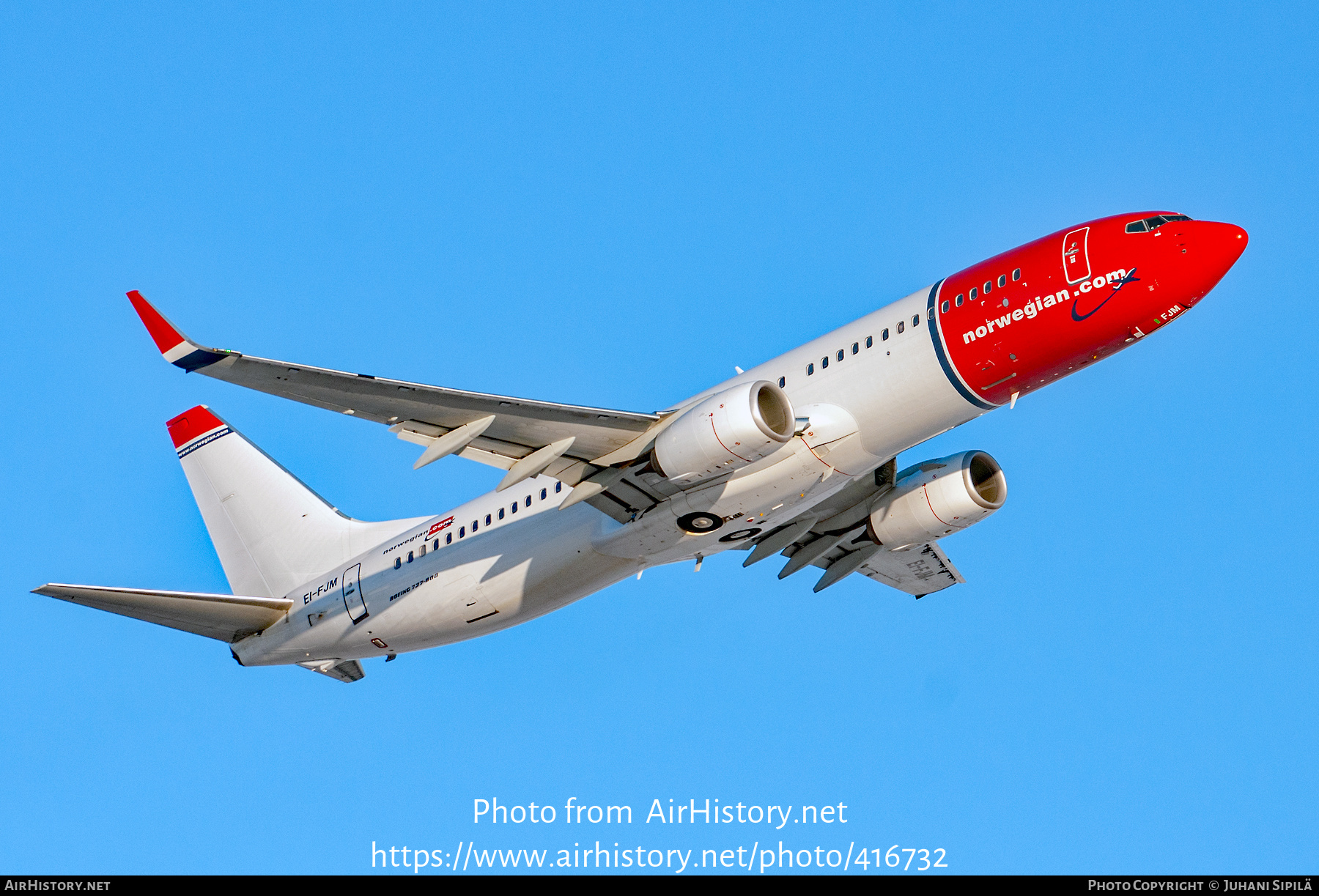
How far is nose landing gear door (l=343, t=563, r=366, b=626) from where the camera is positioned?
38062mm

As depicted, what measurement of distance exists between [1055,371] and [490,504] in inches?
583

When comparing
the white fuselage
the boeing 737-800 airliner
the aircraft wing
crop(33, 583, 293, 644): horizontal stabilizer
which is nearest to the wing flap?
the boeing 737-800 airliner

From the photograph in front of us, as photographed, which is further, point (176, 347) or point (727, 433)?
point (727, 433)

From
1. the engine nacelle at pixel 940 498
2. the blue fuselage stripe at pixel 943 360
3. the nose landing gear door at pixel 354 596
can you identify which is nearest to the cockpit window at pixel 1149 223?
the blue fuselage stripe at pixel 943 360

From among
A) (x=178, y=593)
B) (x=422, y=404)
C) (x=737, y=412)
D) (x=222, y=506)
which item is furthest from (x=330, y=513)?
(x=737, y=412)

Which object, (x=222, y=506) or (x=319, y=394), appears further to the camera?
(x=222, y=506)

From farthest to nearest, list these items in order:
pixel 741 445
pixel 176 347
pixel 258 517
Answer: pixel 258 517 → pixel 741 445 → pixel 176 347

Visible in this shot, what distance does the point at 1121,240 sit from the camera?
30516mm

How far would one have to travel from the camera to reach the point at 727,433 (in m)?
29.5

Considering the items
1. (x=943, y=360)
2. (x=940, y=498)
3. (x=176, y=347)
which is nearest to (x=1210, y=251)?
(x=943, y=360)

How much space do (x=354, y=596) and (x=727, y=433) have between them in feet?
45.6

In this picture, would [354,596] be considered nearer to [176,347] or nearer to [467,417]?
[467,417]

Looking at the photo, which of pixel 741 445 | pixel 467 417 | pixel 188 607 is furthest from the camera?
pixel 188 607
